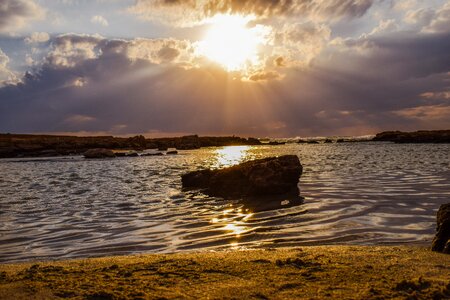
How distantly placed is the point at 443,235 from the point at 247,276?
3.70 metres

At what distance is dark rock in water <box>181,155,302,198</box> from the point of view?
1448 cm

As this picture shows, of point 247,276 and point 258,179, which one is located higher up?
point 258,179

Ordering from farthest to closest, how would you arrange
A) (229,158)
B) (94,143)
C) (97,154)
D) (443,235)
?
(94,143)
(97,154)
(229,158)
(443,235)

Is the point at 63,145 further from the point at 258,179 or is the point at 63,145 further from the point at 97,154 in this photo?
the point at 258,179

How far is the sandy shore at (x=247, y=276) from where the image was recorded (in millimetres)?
4215

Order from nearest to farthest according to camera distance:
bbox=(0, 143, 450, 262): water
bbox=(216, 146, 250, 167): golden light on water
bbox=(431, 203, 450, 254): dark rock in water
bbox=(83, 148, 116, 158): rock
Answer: bbox=(431, 203, 450, 254): dark rock in water, bbox=(0, 143, 450, 262): water, bbox=(216, 146, 250, 167): golden light on water, bbox=(83, 148, 116, 158): rock

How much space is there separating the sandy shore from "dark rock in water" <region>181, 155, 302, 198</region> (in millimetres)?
8151

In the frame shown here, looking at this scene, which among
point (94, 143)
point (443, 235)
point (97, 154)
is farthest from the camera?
point (94, 143)

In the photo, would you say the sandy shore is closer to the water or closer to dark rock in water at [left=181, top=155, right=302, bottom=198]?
the water

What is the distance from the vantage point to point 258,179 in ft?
47.9

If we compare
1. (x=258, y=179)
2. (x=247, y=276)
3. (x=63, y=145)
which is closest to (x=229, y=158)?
(x=258, y=179)

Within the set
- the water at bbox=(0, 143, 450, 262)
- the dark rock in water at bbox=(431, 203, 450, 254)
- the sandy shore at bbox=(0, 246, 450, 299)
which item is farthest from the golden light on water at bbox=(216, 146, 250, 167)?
the sandy shore at bbox=(0, 246, 450, 299)

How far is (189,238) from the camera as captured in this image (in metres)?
8.09

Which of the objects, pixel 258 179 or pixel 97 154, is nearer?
pixel 258 179
